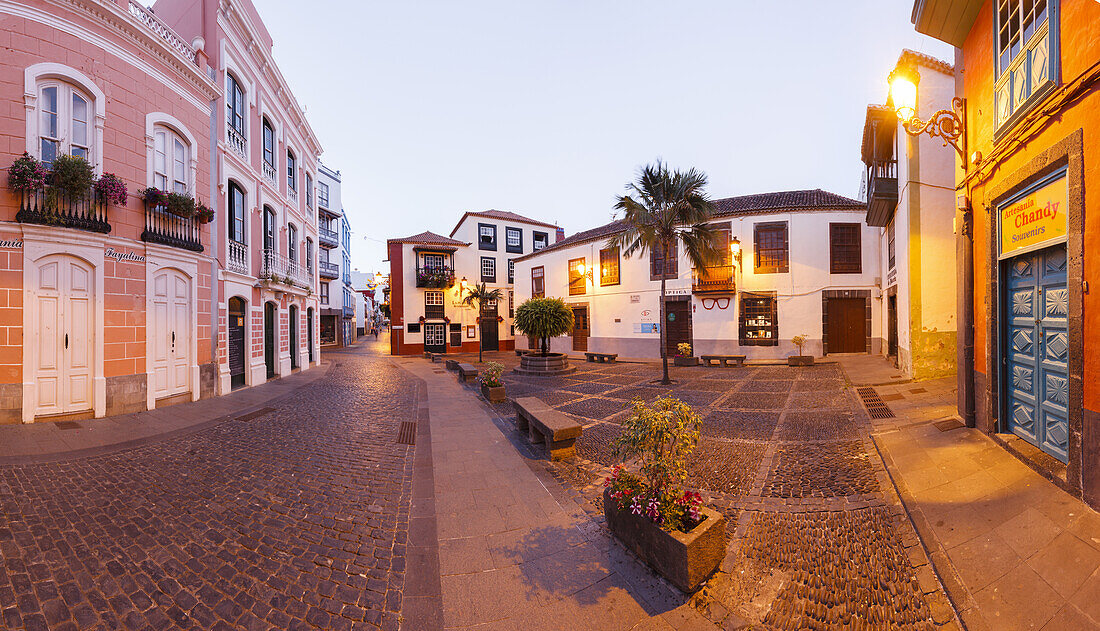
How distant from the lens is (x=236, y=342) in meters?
12.5

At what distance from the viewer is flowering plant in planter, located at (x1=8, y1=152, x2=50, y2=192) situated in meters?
7.21

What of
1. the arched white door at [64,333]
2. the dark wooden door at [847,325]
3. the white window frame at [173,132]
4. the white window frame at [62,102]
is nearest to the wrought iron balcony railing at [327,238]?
the white window frame at [173,132]

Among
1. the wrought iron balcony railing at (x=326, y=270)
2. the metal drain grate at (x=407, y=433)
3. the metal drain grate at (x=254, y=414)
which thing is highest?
the wrought iron balcony railing at (x=326, y=270)

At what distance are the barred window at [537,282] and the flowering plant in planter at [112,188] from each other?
22.2 metres

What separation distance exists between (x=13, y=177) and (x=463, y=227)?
26.8 m

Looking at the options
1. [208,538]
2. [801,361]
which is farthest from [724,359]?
[208,538]

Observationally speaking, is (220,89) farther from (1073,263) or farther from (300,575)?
(1073,263)

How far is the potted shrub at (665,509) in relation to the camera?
293 cm

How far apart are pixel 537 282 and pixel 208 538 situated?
26.6m

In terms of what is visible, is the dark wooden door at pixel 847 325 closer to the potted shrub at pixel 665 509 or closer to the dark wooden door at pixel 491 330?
the potted shrub at pixel 665 509

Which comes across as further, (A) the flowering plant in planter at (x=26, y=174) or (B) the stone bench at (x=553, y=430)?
(A) the flowering plant in planter at (x=26, y=174)

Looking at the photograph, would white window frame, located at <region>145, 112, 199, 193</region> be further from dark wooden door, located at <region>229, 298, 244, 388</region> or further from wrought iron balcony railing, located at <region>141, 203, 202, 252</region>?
dark wooden door, located at <region>229, 298, 244, 388</region>

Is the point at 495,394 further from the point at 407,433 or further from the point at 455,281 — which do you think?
the point at 455,281

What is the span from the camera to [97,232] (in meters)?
8.13
